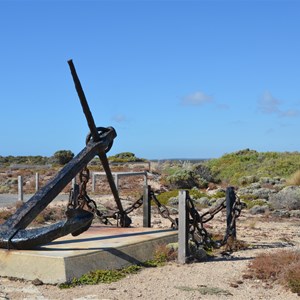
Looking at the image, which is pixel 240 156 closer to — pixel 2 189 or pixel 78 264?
pixel 2 189

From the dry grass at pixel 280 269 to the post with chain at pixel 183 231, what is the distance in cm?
88

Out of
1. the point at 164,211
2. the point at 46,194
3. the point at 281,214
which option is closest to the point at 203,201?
the point at 281,214

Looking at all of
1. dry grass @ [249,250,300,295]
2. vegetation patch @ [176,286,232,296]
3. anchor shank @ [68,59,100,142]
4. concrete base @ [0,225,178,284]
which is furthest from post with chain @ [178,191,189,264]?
anchor shank @ [68,59,100,142]

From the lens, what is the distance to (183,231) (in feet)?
23.6

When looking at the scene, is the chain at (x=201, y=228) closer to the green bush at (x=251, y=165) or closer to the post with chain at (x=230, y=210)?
the post with chain at (x=230, y=210)

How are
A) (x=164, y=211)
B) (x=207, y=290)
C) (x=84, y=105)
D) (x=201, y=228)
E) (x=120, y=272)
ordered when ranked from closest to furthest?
(x=207, y=290) → (x=120, y=272) → (x=84, y=105) → (x=201, y=228) → (x=164, y=211)

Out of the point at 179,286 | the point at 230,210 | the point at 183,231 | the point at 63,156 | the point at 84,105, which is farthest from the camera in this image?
the point at 63,156

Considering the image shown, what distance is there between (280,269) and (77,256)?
7.66 ft

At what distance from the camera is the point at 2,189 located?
23391 millimetres

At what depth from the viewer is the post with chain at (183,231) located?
23.6 feet

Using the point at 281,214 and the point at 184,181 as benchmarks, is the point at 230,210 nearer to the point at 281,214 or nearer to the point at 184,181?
the point at 281,214

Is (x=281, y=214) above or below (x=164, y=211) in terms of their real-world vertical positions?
below

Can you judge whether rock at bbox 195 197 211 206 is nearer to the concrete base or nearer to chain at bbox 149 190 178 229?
chain at bbox 149 190 178 229

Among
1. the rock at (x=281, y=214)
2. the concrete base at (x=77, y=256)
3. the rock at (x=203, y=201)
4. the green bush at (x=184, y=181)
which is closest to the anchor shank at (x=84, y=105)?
the concrete base at (x=77, y=256)
